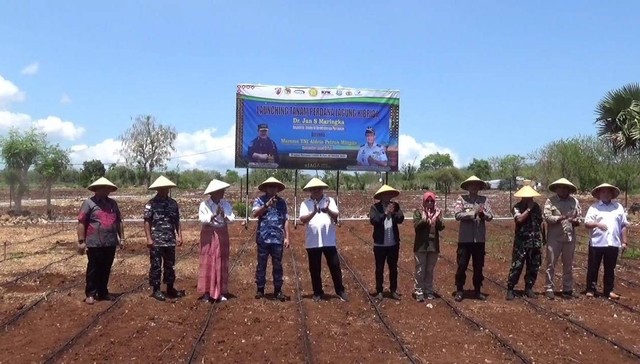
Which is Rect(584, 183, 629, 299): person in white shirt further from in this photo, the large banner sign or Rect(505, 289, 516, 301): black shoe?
the large banner sign

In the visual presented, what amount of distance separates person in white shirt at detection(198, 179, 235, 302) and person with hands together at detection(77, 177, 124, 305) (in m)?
1.09

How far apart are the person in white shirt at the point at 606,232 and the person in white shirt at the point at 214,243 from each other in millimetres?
4565

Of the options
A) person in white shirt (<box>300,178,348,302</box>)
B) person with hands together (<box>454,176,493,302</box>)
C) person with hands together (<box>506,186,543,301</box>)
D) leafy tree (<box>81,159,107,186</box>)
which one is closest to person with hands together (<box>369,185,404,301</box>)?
person in white shirt (<box>300,178,348,302</box>)

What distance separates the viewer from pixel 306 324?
6922 millimetres

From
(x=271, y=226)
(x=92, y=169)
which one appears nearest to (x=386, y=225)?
(x=271, y=226)

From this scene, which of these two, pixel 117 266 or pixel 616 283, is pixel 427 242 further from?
pixel 117 266

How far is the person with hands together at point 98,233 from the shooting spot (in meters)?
7.91

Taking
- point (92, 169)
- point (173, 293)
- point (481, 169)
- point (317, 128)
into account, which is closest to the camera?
point (173, 293)

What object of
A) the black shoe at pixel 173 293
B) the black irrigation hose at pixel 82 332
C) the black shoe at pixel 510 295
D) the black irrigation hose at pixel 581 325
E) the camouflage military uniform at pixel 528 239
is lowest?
the black irrigation hose at pixel 82 332

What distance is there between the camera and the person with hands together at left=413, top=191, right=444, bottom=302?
7.89 meters

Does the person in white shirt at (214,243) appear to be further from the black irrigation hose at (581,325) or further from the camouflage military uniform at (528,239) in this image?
the black irrigation hose at (581,325)

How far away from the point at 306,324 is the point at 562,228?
137 inches

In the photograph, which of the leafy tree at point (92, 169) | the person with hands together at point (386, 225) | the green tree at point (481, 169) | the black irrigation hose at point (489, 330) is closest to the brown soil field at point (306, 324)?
the black irrigation hose at point (489, 330)

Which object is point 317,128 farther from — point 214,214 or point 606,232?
point 606,232
